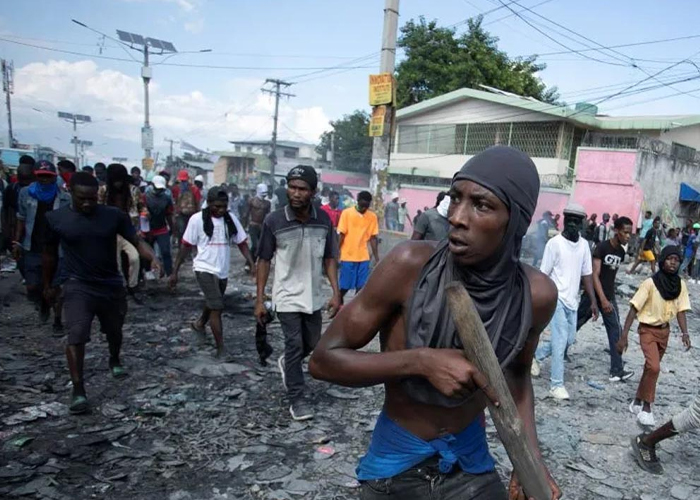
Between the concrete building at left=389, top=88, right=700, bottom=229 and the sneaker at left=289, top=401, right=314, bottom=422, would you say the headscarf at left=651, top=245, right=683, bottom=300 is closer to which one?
the sneaker at left=289, top=401, right=314, bottom=422

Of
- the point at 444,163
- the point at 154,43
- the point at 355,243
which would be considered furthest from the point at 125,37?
the point at 355,243

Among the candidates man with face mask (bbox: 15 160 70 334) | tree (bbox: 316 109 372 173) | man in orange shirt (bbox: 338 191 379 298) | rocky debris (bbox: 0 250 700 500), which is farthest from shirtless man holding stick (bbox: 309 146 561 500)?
tree (bbox: 316 109 372 173)

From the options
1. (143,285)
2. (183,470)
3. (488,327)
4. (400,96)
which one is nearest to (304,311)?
(183,470)

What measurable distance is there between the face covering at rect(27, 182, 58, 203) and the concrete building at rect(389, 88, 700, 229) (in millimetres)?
17693

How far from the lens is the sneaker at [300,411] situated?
422 cm

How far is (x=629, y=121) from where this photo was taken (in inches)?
882

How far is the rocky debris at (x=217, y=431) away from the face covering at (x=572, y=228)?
63.8 inches

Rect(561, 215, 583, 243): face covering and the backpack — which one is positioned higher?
Rect(561, 215, 583, 243): face covering

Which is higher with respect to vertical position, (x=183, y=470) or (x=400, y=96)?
(x=400, y=96)

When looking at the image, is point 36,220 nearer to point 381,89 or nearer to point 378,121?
point 378,121

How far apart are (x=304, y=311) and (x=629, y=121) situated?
75.2ft

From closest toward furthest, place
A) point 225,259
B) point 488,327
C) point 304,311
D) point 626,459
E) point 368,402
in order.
Answer: point 488,327, point 626,459, point 304,311, point 368,402, point 225,259

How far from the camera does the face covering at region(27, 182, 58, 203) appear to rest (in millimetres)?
6062

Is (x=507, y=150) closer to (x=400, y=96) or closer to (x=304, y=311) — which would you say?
(x=304, y=311)
